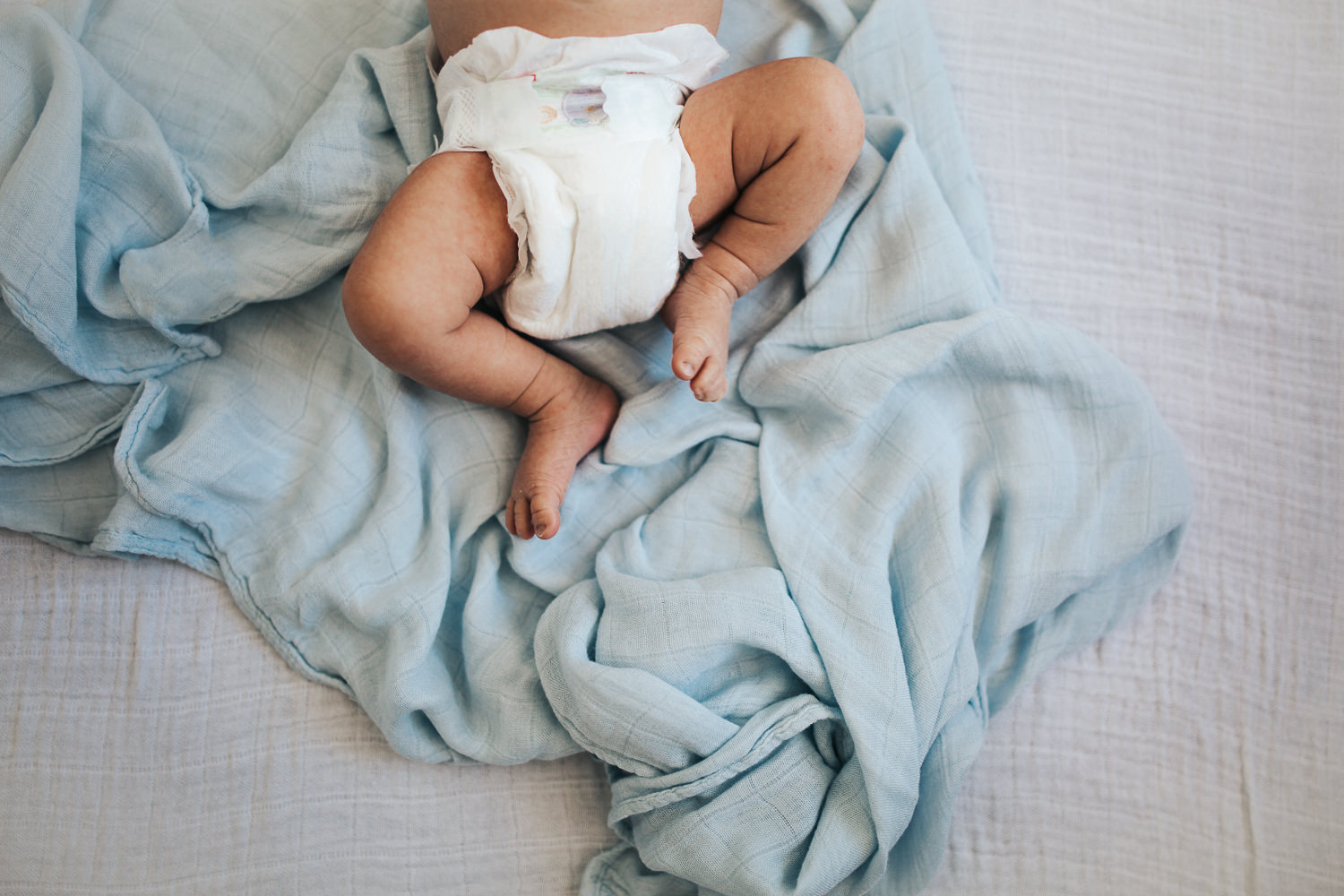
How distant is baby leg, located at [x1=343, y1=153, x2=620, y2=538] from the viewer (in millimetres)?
843

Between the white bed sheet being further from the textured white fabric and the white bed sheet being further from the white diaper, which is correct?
the white diaper

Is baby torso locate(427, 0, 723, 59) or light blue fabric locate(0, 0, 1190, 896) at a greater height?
baby torso locate(427, 0, 723, 59)

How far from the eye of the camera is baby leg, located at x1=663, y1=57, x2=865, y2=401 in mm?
901

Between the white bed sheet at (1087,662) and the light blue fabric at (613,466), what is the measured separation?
6 centimetres

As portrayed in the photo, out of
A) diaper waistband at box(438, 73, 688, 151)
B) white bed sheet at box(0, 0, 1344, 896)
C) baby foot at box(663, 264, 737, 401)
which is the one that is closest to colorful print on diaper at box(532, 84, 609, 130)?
diaper waistband at box(438, 73, 688, 151)

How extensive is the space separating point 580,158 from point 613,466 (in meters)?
0.33

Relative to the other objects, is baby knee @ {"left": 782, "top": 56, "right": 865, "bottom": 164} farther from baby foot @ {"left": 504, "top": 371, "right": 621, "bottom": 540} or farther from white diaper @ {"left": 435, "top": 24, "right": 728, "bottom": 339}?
baby foot @ {"left": 504, "top": 371, "right": 621, "bottom": 540}

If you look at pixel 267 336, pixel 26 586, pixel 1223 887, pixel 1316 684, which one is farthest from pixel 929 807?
pixel 26 586

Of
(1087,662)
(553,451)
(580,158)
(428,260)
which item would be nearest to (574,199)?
(580,158)

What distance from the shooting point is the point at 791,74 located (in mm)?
914

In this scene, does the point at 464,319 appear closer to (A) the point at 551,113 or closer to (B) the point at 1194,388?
(A) the point at 551,113

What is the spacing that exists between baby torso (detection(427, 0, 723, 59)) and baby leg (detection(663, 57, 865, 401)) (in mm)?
86

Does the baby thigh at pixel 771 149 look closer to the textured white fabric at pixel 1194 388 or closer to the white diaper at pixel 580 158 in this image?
the white diaper at pixel 580 158

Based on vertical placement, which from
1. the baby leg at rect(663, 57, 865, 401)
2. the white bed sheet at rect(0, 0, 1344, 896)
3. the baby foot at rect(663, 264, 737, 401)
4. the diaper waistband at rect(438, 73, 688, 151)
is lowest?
the white bed sheet at rect(0, 0, 1344, 896)
